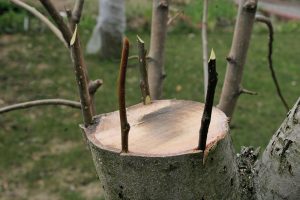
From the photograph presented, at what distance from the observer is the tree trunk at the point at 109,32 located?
25.3 ft

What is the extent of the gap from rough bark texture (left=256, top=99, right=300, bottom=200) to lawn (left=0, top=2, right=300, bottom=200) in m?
1.91

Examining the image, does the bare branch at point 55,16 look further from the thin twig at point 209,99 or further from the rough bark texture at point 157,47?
the thin twig at point 209,99

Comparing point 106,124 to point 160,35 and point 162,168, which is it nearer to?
point 162,168

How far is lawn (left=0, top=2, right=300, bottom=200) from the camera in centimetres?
455

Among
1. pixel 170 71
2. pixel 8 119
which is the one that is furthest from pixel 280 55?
pixel 8 119

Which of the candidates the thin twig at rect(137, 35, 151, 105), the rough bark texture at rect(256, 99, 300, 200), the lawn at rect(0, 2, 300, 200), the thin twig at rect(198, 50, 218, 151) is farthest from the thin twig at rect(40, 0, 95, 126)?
the lawn at rect(0, 2, 300, 200)

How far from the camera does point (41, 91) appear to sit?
21.0 feet

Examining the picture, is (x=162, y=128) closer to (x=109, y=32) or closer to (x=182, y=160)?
(x=182, y=160)

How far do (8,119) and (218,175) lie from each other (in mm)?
4897

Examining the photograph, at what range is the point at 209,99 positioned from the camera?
0.86 meters

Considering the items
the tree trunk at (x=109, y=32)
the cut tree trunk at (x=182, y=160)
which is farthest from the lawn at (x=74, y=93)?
the cut tree trunk at (x=182, y=160)

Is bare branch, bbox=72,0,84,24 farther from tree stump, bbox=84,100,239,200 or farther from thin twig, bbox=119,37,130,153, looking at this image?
thin twig, bbox=119,37,130,153

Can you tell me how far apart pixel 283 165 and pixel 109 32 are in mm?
6913

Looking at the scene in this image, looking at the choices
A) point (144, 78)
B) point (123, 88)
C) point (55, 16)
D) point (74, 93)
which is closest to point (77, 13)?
point (55, 16)
